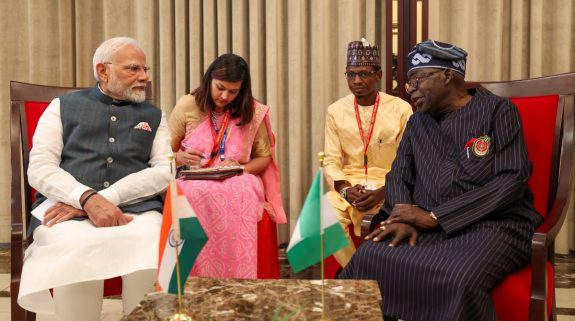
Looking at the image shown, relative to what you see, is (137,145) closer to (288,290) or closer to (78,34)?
(288,290)

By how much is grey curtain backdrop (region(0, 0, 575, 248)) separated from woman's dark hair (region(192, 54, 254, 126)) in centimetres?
132

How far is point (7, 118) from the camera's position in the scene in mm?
5336

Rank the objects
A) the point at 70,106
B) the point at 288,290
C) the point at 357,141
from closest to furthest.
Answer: the point at 288,290, the point at 70,106, the point at 357,141

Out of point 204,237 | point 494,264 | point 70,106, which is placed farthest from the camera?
point 70,106

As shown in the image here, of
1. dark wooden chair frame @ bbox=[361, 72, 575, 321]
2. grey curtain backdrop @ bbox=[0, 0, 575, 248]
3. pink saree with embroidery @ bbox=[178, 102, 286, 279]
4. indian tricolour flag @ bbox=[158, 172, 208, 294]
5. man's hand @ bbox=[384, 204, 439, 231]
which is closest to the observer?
indian tricolour flag @ bbox=[158, 172, 208, 294]

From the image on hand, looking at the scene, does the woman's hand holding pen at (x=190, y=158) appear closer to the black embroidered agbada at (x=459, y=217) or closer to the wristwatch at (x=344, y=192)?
the wristwatch at (x=344, y=192)

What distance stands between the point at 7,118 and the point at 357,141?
10.8ft

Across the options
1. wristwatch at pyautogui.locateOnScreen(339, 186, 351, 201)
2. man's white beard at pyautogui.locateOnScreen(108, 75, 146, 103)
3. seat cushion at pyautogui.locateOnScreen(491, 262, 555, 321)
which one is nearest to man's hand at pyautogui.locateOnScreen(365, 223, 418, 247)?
seat cushion at pyautogui.locateOnScreen(491, 262, 555, 321)

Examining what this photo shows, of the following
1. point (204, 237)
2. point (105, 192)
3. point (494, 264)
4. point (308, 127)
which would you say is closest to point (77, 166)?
point (105, 192)

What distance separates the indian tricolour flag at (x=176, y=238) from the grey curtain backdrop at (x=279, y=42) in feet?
10.2

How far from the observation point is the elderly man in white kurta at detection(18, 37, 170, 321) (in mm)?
2527

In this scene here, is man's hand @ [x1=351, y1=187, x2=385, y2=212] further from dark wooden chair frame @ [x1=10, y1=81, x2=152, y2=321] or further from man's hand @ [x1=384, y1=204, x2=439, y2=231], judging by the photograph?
dark wooden chair frame @ [x1=10, y1=81, x2=152, y2=321]

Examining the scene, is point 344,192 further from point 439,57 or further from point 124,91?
point 124,91

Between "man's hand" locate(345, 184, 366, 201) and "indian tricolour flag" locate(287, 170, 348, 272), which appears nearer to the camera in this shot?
"indian tricolour flag" locate(287, 170, 348, 272)
